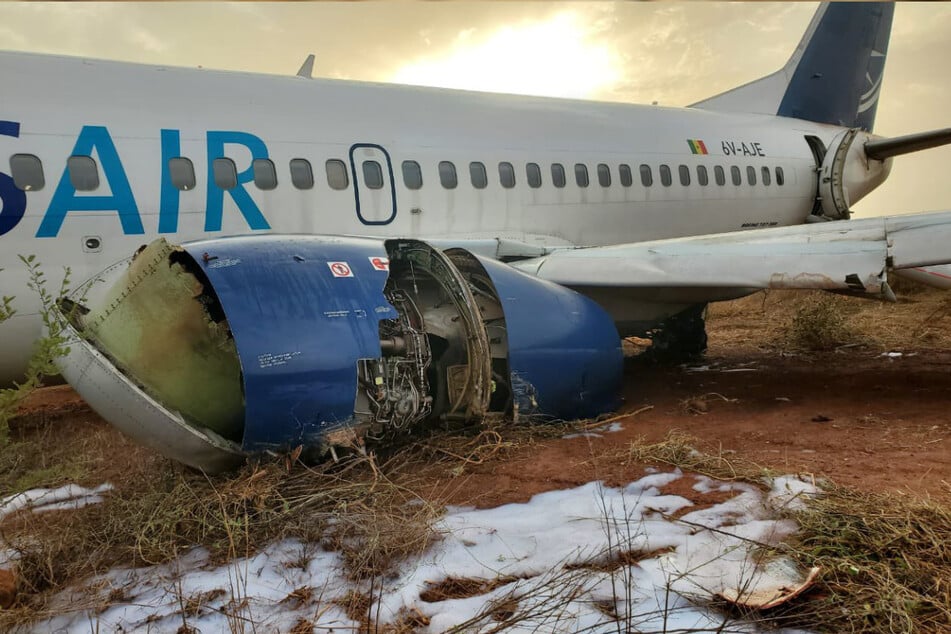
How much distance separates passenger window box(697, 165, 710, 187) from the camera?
10.6m

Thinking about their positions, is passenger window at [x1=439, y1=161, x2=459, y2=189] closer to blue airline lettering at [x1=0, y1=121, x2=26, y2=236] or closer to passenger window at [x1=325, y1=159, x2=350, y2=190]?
passenger window at [x1=325, y1=159, x2=350, y2=190]

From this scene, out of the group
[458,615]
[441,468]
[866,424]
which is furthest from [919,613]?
[866,424]

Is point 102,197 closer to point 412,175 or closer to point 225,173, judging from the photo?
point 225,173

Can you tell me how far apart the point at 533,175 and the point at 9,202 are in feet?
18.2

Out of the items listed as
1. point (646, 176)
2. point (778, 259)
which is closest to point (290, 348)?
point (778, 259)

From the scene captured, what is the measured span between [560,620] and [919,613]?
4.00ft

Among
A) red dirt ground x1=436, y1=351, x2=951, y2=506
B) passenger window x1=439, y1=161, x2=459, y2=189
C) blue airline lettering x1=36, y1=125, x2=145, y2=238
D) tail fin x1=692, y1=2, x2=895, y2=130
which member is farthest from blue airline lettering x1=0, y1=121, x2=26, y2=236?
tail fin x1=692, y1=2, x2=895, y2=130

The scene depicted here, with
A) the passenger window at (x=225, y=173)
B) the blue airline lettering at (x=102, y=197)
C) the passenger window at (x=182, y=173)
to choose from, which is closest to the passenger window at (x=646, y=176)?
the passenger window at (x=225, y=173)

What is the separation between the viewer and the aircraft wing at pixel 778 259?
5574mm

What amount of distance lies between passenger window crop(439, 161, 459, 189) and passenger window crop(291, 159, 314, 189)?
5.09 feet

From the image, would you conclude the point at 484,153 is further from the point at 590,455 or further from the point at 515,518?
the point at 515,518

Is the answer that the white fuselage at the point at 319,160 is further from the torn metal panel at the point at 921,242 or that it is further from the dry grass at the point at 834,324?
the torn metal panel at the point at 921,242

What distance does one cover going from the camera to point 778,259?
5930 mm

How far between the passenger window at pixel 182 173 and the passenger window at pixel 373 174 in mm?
1757
